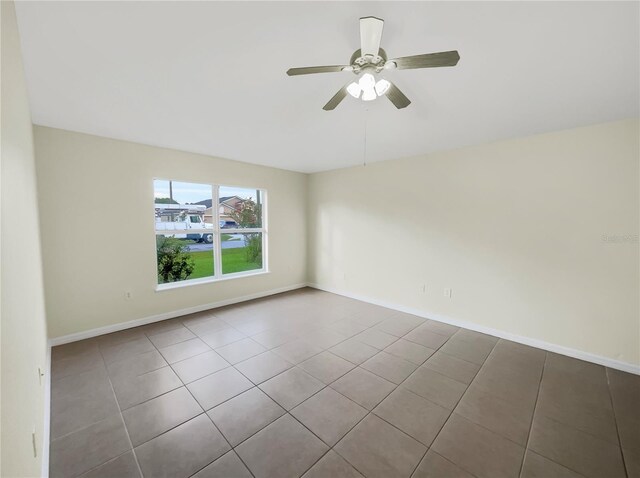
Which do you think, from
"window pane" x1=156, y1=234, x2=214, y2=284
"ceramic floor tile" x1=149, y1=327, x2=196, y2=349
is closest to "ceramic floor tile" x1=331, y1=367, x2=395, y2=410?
"ceramic floor tile" x1=149, y1=327, x2=196, y2=349

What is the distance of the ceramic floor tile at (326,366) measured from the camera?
2.42 m

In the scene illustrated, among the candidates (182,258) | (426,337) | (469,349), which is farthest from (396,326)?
(182,258)

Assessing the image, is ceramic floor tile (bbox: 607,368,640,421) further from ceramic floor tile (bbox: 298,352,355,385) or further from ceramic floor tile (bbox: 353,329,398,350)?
ceramic floor tile (bbox: 298,352,355,385)

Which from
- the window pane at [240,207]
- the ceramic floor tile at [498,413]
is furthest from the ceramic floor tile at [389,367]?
the window pane at [240,207]

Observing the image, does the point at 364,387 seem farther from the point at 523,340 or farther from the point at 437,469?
the point at 523,340

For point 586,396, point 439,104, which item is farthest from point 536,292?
point 439,104

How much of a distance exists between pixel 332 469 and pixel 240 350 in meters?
1.67

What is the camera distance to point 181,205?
3920mm

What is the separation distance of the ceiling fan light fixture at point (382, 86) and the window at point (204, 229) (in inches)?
127

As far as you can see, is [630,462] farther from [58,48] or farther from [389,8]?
[58,48]

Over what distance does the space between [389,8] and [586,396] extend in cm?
324

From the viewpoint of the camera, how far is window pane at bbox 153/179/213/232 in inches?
146

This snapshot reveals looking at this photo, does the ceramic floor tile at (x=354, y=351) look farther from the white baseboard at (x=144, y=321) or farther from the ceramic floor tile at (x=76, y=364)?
the ceramic floor tile at (x=76, y=364)

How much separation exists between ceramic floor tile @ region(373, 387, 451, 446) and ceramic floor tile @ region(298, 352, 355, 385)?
507 millimetres
